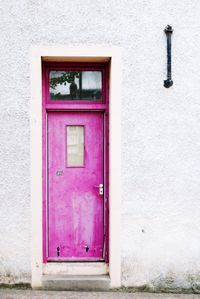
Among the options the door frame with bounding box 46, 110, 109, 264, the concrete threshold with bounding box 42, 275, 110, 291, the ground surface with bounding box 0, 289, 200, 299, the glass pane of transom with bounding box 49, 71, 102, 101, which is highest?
the glass pane of transom with bounding box 49, 71, 102, 101

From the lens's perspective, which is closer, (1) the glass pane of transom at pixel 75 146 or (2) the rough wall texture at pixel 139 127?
(2) the rough wall texture at pixel 139 127

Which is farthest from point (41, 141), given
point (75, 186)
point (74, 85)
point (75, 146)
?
point (74, 85)

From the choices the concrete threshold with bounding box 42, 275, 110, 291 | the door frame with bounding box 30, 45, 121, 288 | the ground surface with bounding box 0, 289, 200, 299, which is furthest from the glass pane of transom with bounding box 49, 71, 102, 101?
the ground surface with bounding box 0, 289, 200, 299

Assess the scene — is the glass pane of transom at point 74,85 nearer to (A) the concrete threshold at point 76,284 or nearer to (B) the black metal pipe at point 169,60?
(B) the black metal pipe at point 169,60

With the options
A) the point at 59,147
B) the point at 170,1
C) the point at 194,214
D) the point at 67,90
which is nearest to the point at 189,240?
the point at 194,214

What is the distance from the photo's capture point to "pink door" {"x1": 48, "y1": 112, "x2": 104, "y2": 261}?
7.03m

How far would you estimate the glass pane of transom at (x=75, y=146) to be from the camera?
7.06m

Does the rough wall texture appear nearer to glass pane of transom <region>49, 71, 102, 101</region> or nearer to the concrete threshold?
the concrete threshold

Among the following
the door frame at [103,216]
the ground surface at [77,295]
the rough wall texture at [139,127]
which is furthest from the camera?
the door frame at [103,216]

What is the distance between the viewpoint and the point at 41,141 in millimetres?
6777

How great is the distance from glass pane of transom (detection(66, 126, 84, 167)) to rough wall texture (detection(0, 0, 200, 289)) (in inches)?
23.8

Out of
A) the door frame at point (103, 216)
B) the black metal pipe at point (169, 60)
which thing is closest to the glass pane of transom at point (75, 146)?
the door frame at point (103, 216)

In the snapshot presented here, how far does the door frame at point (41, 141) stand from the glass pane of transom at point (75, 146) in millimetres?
451

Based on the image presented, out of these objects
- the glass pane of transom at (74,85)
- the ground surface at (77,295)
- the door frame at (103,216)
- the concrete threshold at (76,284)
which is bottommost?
the ground surface at (77,295)
